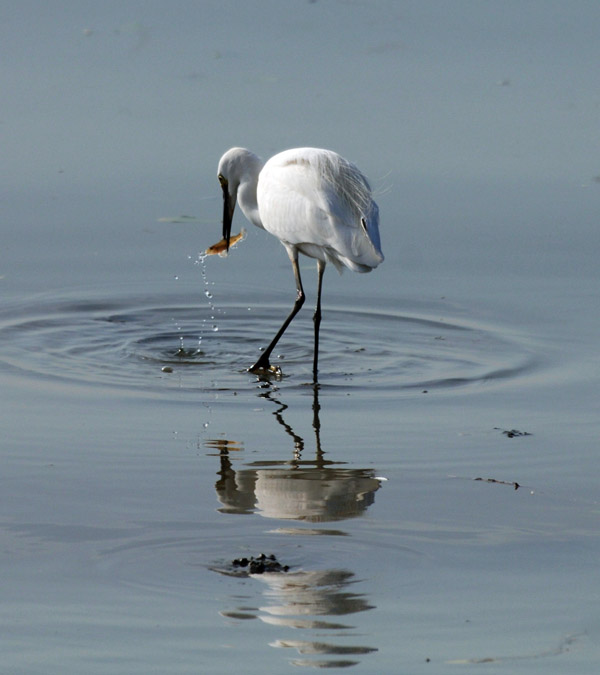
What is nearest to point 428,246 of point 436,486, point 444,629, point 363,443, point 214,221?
point 214,221

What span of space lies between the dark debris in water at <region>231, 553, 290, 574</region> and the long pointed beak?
4.63 m

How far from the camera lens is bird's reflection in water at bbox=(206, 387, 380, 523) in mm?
5086

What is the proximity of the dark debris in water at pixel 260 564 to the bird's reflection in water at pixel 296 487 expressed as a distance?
0.51 m

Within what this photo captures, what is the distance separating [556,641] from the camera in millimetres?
3924

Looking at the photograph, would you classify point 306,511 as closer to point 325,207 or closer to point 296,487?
point 296,487

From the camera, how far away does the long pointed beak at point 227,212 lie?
8797mm

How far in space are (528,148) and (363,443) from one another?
20.2 feet

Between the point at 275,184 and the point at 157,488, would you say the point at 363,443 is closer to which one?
the point at 157,488

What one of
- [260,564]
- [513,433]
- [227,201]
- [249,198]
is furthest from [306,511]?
[227,201]

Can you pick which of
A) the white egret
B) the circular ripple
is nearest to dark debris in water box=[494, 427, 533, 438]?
the circular ripple

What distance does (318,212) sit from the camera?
7715 millimetres

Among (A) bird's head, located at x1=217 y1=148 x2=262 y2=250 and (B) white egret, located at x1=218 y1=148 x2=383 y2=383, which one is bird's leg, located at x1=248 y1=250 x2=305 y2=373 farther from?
(A) bird's head, located at x1=217 y1=148 x2=262 y2=250

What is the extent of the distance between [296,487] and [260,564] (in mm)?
1002

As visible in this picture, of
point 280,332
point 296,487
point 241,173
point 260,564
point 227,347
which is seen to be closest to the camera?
point 260,564
